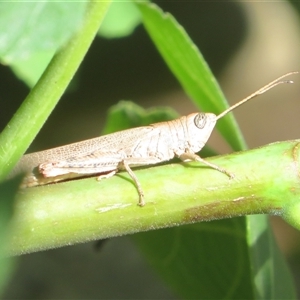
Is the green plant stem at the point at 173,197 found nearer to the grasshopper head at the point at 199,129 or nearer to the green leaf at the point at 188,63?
the green leaf at the point at 188,63

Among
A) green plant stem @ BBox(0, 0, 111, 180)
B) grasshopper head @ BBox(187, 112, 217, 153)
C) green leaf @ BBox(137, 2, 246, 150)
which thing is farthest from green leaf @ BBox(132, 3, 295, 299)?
green plant stem @ BBox(0, 0, 111, 180)

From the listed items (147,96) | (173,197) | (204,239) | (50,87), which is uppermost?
(147,96)

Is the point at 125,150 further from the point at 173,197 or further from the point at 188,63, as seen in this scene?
the point at 173,197

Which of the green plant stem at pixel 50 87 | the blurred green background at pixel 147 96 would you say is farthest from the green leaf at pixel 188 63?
the blurred green background at pixel 147 96

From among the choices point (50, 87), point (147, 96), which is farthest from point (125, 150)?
point (147, 96)

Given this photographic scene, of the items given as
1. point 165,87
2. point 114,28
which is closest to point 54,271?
point 165,87

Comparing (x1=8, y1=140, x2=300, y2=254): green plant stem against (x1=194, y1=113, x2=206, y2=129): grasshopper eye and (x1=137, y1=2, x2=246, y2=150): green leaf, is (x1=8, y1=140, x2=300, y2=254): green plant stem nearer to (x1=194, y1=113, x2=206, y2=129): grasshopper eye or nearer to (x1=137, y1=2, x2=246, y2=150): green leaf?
(x1=137, y1=2, x2=246, y2=150): green leaf
